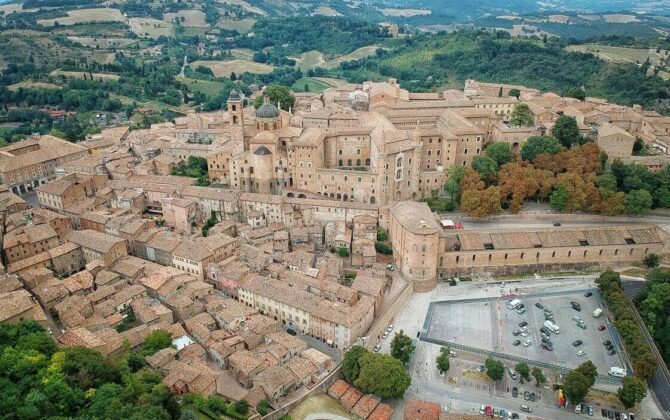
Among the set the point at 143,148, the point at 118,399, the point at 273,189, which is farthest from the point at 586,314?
the point at 143,148

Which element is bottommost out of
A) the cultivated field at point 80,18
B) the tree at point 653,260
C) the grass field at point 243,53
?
the tree at point 653,260

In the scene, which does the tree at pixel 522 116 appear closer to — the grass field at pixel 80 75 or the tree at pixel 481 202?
the tree at pixel 481 202

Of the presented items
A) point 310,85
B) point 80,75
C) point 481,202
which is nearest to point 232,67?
point 310,85

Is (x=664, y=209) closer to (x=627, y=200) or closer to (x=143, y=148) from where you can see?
(x=627, y=200)

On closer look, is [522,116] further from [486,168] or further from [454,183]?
[454,183]

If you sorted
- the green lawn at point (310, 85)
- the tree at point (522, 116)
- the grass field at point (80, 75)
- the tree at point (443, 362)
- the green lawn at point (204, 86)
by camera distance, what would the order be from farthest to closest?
the green lawn at point (310, 85) < the green lawn at point (204, 86) < the grass field at point (80, 75) < the tree at point (522, 116) < the tree at point (443, 362)

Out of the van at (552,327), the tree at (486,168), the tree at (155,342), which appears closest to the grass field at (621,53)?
the tree at (486,168)
